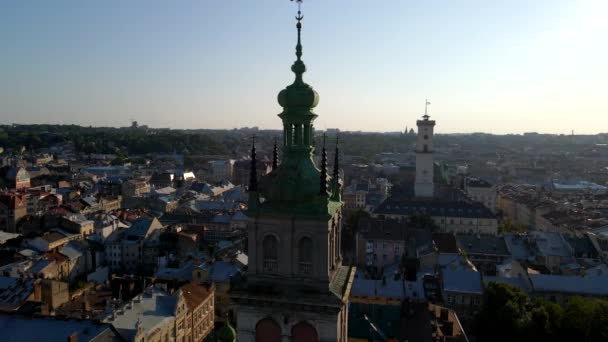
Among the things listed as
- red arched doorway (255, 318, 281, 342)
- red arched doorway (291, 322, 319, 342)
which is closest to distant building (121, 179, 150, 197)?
red arched doorway (255, 318, 281, 342)

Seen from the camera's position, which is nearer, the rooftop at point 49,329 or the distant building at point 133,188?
the rooftop at point 49,329

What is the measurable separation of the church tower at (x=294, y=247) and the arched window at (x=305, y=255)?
0.03 metres

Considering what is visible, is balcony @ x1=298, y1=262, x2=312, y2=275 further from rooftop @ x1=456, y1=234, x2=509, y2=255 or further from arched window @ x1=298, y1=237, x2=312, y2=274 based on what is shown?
rooftop @ x1=456, y1=234, x2=509, y2=255

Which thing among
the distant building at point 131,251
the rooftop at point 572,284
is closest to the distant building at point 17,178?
the distant building at point 131,251

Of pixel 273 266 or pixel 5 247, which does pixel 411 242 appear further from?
pixel 273 266

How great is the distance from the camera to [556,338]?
36.5m

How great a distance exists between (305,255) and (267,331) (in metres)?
2.40

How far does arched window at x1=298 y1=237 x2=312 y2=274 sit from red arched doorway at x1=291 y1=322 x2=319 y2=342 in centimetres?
145

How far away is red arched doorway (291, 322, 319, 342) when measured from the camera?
14.8 m

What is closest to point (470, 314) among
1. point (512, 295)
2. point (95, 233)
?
point (512, 295)

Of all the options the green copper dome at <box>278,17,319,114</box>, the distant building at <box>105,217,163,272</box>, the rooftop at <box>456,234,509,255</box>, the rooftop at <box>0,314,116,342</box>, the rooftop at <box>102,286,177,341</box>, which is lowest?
the distant building at <box>105,217,163,272</box>

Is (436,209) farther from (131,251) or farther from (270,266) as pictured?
(270,266)

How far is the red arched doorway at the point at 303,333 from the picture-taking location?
14.8 metres

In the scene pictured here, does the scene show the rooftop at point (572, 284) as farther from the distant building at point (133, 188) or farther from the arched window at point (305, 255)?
the distant building at point (133, 188)
